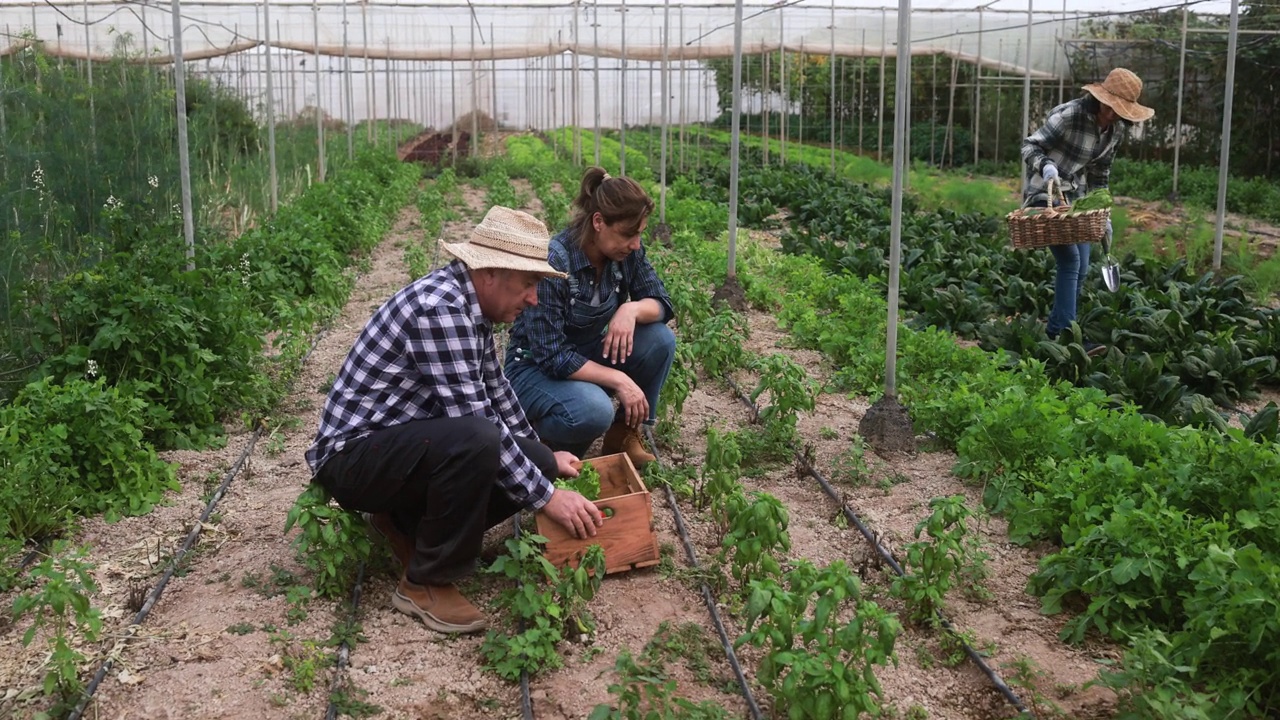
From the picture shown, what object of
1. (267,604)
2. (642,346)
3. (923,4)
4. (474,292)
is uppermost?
(923,4)

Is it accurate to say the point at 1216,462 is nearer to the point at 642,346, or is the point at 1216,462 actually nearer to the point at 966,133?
the point at 642,346

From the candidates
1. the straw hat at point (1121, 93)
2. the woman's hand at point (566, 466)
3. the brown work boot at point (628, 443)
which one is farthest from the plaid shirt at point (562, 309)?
the straw hat at point (1121, 93)

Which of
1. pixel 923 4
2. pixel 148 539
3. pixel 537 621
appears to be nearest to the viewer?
pixel 537 621

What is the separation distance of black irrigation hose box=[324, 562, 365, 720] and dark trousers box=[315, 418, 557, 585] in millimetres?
238

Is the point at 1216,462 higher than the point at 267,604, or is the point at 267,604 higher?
the point at 1216,462

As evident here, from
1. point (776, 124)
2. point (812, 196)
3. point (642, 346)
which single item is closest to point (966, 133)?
point (776, 124)

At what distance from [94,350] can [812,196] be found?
10032 mm

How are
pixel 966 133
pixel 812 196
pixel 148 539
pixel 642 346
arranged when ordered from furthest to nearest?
pixel 966 133 < pixel 812 196 < pixel 642 346 < pixel 148 539

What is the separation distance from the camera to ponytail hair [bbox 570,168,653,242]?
165 inches

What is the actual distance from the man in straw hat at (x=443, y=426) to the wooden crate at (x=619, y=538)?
116mm

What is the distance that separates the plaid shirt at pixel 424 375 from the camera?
131 inches

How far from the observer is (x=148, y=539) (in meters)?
4.20

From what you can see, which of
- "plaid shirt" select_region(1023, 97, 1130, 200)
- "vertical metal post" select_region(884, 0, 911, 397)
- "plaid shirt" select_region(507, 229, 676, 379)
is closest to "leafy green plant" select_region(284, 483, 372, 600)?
"plaid shirt" select_region(507, 229, 676, 379)

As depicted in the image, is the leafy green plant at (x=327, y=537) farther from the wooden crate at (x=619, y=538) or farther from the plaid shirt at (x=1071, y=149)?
the plaid shirt at (x=1071, y=149)
